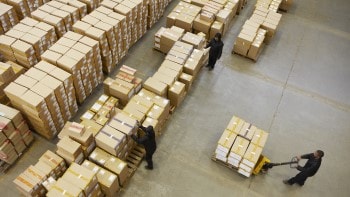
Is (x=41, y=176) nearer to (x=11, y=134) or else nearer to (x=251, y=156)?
(x=11, y=134)

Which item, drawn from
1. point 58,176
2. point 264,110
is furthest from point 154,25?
point 58,176

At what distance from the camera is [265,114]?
8.70 metres

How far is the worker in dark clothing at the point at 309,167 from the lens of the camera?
640cm

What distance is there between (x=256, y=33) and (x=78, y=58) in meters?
5.91

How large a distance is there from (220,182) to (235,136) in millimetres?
1128

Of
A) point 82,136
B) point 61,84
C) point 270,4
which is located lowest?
point 82,136

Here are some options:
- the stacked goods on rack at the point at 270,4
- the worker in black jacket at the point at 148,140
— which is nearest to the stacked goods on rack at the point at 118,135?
the worker in black jacket at the point at 148,140

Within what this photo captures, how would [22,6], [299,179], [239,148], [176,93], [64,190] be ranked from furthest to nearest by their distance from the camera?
[22,6], [176,93], [239,148], [299,179], [64,190]

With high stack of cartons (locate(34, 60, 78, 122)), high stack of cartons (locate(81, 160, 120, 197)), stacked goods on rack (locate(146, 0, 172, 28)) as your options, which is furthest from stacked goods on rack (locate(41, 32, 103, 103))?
stacked goods on rack (locate(146, 0, 172, 28))

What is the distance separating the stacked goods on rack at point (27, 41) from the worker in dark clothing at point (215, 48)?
435cm

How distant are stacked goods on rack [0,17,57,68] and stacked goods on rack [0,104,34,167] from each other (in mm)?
1428

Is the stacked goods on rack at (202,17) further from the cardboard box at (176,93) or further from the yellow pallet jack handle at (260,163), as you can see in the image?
the yellow pallet jack handle at (260,163)

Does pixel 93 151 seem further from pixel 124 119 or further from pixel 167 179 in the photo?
pixel 167 179

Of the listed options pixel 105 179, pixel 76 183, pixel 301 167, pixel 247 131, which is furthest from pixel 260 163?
pixel 76 183
